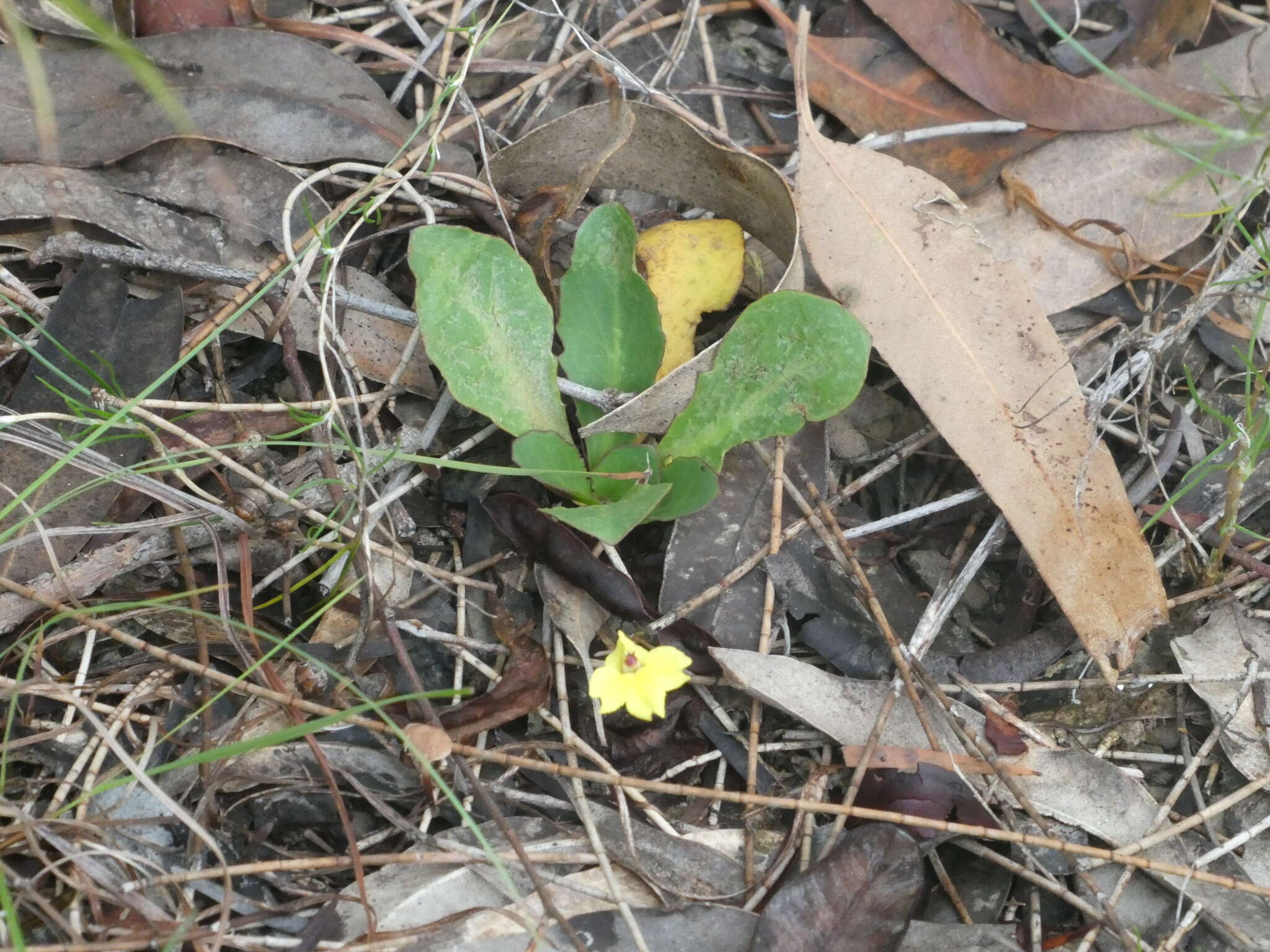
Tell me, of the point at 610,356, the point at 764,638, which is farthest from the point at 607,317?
the point at 764,638

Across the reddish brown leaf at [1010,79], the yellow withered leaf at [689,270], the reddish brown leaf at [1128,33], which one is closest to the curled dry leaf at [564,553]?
the yellow withered leaf at [689,270]

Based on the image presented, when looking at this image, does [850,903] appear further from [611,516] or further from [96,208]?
[96,208]

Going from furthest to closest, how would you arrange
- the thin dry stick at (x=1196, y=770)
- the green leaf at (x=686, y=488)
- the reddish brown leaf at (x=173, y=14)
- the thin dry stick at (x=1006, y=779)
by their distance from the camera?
1. the reddish brown leaf at (x=173, y=14)
2. the green leaf at (x=686, y=488)
3. the thin dry stick at (x=1196, y=770)
4. the thin dry stick at (x=1006, y=779)

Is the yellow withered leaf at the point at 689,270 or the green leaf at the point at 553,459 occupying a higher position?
the yellow withered leaf at the point at 689,270

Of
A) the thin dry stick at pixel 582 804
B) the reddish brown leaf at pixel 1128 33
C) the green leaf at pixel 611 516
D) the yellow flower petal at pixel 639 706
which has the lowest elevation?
the thin dry stick at pixel 582 804

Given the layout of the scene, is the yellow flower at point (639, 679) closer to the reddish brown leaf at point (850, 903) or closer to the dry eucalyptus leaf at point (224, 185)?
the reddish brown leaf at point (850, 903)

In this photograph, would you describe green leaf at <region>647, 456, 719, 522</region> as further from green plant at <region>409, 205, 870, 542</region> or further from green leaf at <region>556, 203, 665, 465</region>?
green leaf at <region>556, 203, 665, 465</region>
